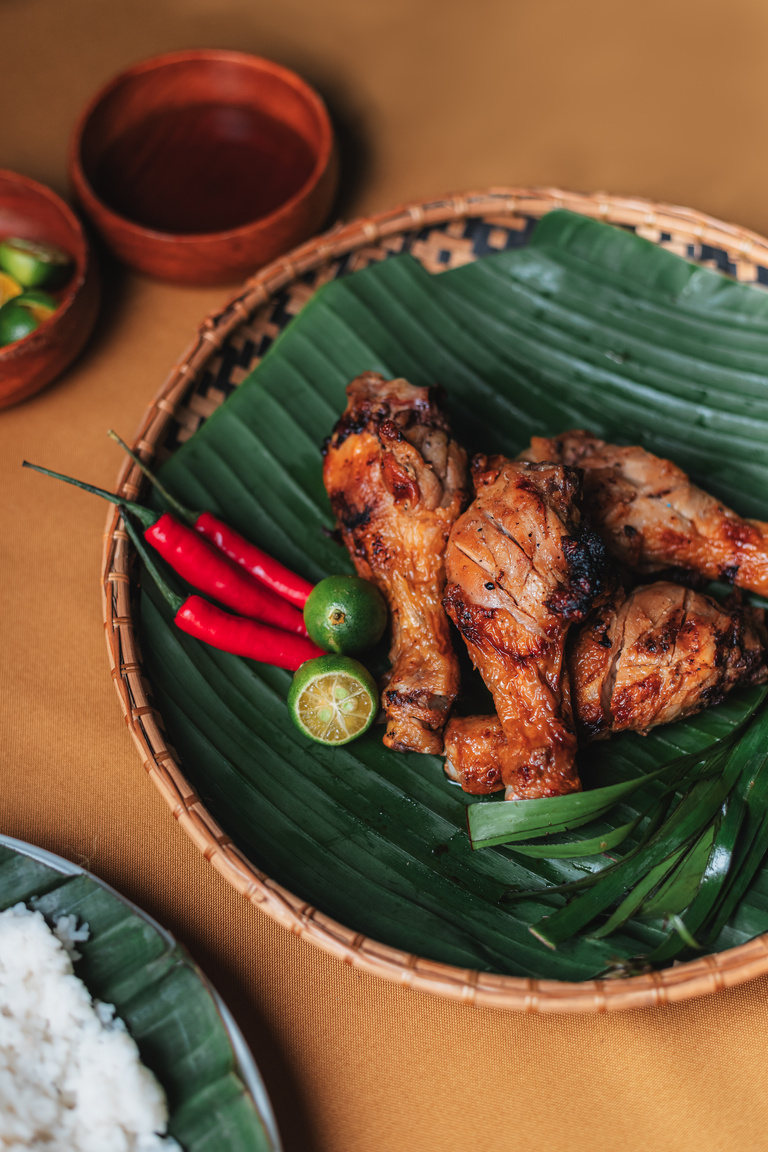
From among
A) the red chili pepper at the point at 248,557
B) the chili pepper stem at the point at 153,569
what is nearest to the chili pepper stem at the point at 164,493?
the red chili pepper at the point at 248,557

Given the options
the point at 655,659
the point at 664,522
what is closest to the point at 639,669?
the point at 655,659

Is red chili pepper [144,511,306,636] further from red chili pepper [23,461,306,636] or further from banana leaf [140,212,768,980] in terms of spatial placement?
banana leaf [140,212,768,980]

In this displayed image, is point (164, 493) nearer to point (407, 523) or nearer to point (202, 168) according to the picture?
point (407, 523)

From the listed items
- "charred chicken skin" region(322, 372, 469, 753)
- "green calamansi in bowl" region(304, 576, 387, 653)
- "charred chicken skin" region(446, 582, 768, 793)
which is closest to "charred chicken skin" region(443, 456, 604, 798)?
"charred chicken skin" region(446, 582, 768, 793)

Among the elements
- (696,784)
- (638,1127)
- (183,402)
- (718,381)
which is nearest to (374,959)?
(638,1127)

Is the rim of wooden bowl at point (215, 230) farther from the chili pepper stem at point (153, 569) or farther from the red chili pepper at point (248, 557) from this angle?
the chili pepper stem at point (153, 569)
